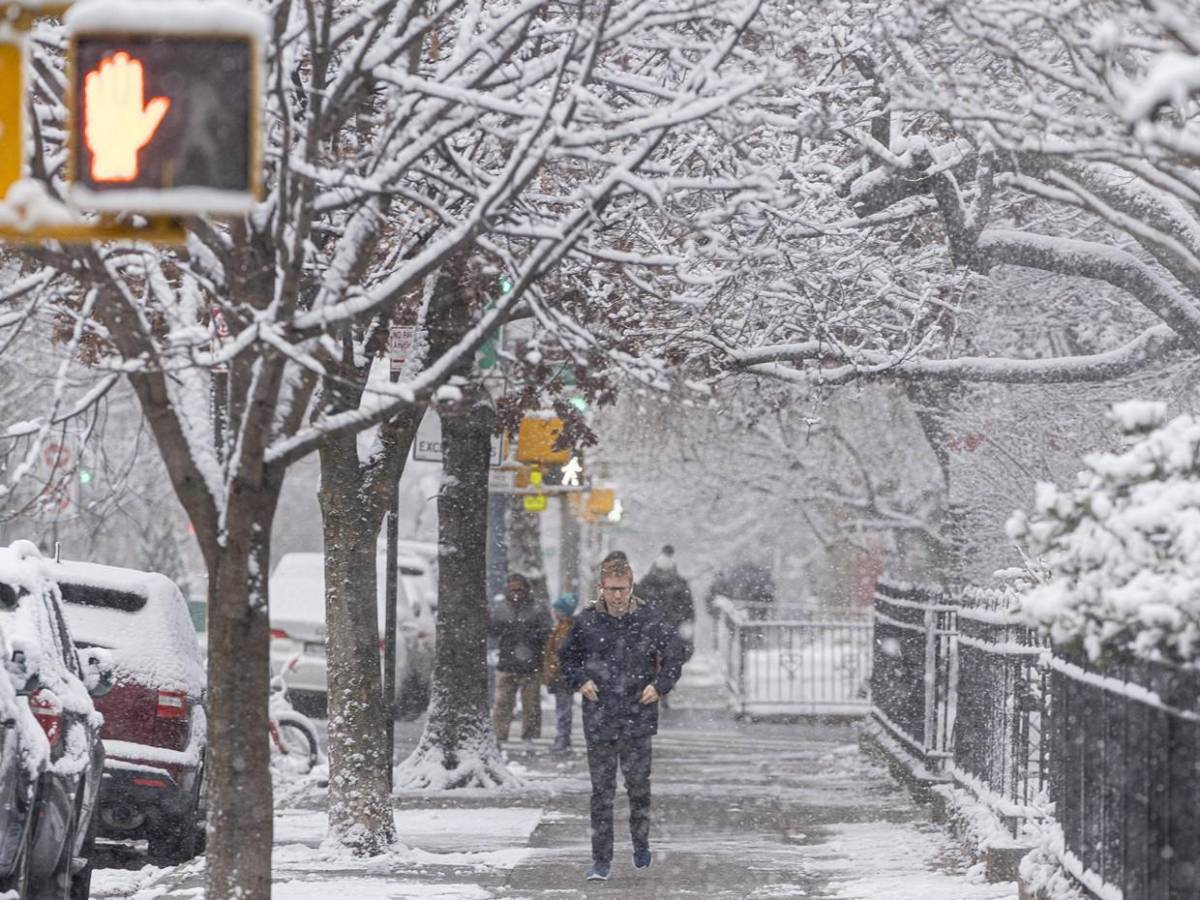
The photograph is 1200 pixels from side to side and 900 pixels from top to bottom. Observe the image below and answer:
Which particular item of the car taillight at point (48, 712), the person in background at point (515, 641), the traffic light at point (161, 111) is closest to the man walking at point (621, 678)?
the car taillight at point (48, 712)

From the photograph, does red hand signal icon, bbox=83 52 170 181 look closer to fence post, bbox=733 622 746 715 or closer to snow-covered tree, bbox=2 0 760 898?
snow-covered tree, bbox=2 0 760 898

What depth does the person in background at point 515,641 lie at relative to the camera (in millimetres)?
21062

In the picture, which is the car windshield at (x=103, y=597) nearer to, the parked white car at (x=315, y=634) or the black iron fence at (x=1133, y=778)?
the black iron fence at (x=1133, y=778)

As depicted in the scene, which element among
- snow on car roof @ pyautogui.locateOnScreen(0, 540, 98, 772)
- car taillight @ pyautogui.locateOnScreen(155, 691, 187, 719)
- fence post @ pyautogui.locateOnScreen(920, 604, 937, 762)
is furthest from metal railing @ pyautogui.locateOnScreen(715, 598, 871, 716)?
snow on car roof @ pyautogui.locateOnScreen(0, 540, 98, 772)

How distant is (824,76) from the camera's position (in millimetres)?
11953

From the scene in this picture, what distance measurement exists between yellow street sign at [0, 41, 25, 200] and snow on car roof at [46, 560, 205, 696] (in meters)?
6.78

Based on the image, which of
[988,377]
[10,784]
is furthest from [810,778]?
[10,784]

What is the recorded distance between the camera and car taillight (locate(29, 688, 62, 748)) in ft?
31.6

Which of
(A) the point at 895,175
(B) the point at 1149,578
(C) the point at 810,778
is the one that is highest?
(A) the point at 895,175

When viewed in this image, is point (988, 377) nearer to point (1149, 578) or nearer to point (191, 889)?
point (191, 889)

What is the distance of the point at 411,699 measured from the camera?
2442 cm

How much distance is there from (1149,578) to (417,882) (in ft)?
20.0

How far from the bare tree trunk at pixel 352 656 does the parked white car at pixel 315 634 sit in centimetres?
766

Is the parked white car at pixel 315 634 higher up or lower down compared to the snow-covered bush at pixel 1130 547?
lower down
